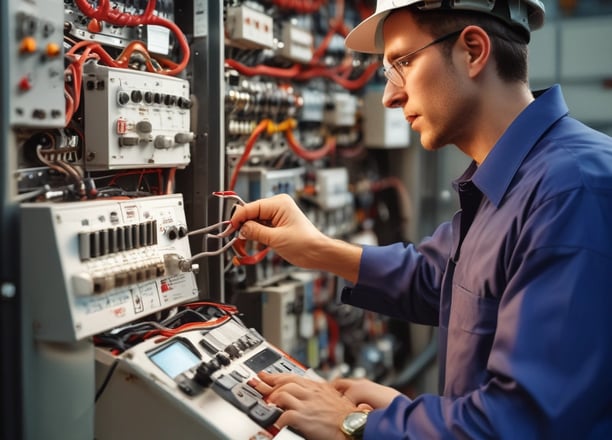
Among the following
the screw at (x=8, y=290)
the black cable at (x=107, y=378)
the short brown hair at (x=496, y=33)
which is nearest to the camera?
the screw at (x=8, y=290)

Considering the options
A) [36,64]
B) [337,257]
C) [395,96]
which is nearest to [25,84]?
[36,64]

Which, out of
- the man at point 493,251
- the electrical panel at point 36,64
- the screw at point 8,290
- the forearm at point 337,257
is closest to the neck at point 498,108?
the man at point 493,251

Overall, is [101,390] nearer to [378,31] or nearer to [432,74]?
[432,74]

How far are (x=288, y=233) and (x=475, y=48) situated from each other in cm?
70

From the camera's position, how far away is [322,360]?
10.9 ft

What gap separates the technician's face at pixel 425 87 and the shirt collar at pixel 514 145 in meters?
0.12

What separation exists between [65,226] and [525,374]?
3.02 feet

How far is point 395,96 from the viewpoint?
60.3 inches

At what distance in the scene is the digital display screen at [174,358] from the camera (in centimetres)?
131

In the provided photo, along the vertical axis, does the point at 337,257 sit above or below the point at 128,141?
below

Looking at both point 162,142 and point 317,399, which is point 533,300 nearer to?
point 317,399

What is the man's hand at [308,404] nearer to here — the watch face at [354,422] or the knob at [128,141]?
the watch face at [354,422]

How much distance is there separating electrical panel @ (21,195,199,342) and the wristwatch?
1.77 ft

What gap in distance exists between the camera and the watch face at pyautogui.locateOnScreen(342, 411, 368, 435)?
4.03 feet
